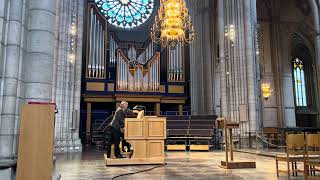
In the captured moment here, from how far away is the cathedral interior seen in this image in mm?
4172

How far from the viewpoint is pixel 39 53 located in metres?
4.57

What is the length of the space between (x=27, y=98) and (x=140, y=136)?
404 centimetres

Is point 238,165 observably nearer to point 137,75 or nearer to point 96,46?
point 137,75

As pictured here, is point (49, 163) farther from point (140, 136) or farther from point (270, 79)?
point (270, 79)

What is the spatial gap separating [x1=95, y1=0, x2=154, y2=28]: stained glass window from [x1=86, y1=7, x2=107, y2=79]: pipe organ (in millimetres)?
2337

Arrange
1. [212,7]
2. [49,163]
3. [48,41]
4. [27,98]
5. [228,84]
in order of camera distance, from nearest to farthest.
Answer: [49,163], [27,98], [48,41], [228,84], [212,7]

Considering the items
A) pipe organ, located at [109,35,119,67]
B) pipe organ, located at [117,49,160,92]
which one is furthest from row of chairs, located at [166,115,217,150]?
pipe organ, located at [109,35,119,67]

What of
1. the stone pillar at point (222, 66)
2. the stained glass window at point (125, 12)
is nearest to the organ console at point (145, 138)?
the stone pillar at point (222, 66)

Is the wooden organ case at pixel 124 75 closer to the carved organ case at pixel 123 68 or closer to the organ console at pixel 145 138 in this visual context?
the carved organ case at pixel 123 68

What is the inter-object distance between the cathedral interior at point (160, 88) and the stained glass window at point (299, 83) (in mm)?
89

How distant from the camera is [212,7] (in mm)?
22391

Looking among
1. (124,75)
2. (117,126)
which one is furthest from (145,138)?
(124,75)

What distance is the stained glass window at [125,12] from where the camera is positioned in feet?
81.0

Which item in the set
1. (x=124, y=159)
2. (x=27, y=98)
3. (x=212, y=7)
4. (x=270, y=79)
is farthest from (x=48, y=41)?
(x=270, y=79)
